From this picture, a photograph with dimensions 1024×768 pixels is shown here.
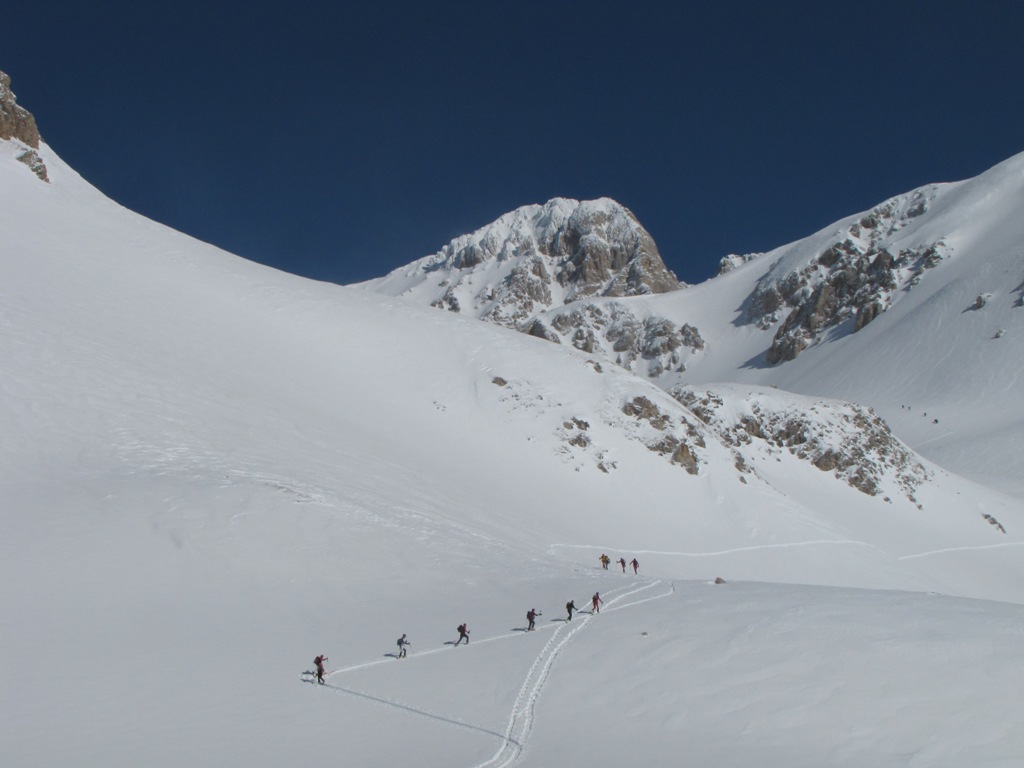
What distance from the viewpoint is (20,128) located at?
5978 cm

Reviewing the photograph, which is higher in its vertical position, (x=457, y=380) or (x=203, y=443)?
(x=457, y=380)

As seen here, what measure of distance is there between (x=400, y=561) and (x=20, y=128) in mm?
56683

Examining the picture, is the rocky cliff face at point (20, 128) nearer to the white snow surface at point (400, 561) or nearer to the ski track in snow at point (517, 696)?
the white snow surface at point (400, 561)

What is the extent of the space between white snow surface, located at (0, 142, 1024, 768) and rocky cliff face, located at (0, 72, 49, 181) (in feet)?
5.89

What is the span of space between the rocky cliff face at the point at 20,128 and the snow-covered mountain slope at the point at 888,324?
265ft

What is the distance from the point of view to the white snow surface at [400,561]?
12773 millimetres

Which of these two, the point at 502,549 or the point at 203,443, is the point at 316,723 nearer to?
the point at 502,549

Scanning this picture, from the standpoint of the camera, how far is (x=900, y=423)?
94.4 m

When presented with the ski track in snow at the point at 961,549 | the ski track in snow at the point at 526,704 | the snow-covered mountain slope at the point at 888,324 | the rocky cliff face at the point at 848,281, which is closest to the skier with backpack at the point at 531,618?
the ski track in snow at the point at 526,704

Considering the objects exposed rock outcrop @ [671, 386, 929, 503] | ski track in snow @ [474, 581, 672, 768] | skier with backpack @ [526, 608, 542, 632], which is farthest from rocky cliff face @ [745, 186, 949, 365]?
ski track in snow @ [474, 581, 672, 768]

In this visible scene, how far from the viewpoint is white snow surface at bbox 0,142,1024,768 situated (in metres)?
12.8

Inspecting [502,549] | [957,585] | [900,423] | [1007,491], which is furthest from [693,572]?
[900,423]

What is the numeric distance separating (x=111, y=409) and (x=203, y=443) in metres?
4.72

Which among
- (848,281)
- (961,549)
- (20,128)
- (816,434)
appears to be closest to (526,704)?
(961,549)
